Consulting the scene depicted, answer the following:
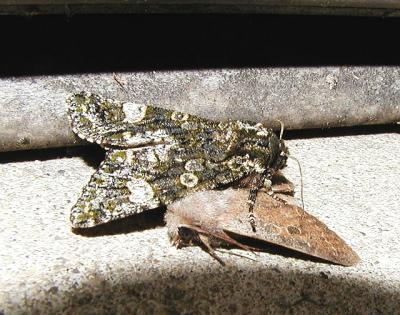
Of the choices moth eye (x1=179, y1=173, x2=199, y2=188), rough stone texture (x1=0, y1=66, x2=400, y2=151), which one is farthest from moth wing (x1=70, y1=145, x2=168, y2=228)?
rough stone texture (x1=0, y1=66, x2=400, y2=151)

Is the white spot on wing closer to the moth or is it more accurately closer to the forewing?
the moth

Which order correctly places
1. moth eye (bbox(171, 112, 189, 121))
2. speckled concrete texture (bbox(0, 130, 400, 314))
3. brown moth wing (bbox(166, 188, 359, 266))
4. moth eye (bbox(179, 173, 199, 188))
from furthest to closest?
moth eye (bbox(171, 112, 189, 121)) < moth eye (bbox(179, 173, 199, 188)) < brown moth wing (bbox(166, 188, 359, 266)) < speckled concrete texture (bbox(0, 130, 400, 314))

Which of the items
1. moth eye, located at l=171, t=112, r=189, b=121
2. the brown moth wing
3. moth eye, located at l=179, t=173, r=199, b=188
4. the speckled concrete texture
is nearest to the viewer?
the speckled concrete texture

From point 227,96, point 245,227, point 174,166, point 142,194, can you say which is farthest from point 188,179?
point 227,96

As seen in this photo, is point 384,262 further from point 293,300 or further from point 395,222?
point 293,300

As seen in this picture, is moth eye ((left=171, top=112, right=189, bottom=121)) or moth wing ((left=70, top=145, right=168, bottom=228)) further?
moth eye ((left=171, top=112, right=189, bottom=121))

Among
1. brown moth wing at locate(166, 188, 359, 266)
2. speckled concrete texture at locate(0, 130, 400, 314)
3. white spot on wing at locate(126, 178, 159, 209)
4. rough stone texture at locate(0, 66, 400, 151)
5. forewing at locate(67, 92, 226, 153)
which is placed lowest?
speckled concrete texture at locate(0, 130, 400, 314)

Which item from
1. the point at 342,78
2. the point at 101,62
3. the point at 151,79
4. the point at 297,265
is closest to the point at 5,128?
the point at 101,62

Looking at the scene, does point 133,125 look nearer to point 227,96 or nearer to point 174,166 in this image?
point 174,166

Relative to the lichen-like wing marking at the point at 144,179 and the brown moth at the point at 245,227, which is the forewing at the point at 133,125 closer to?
the lichen-like wing marking at the point at 144,179

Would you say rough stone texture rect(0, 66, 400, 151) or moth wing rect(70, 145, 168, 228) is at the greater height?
rough stone texture rect(0, 66, 400, 151)
